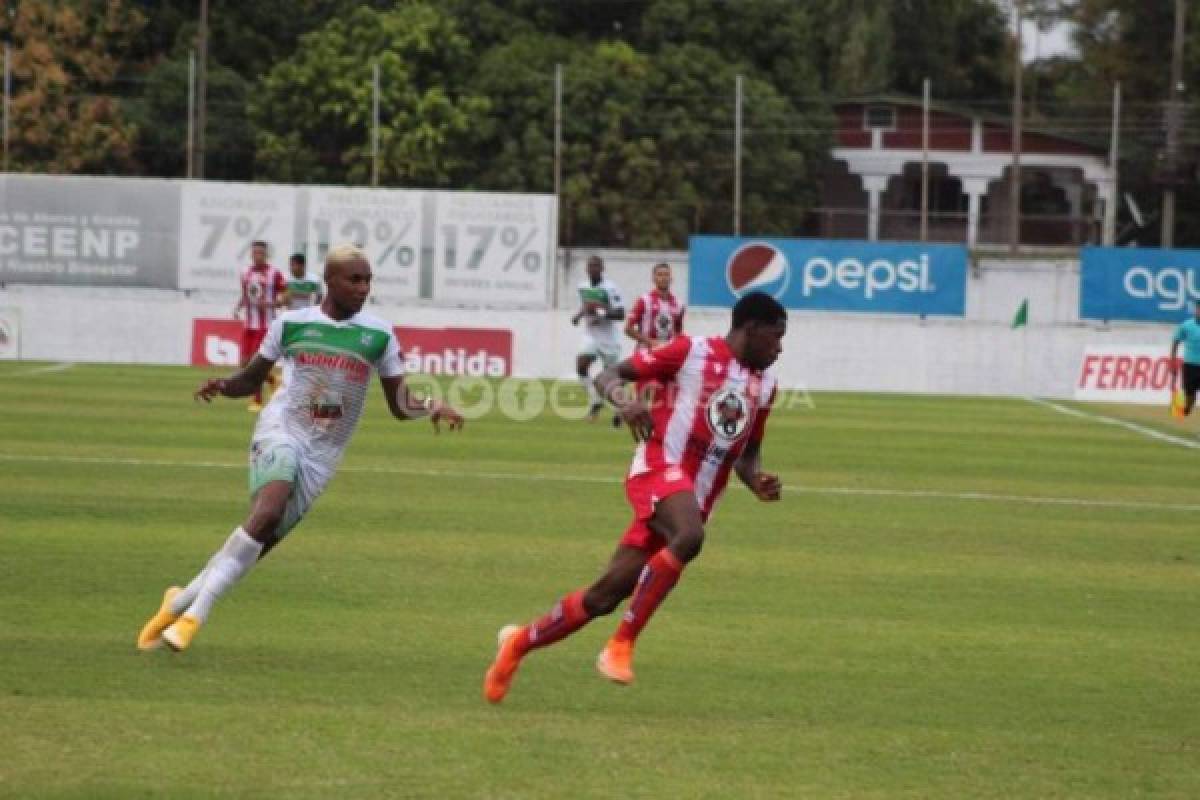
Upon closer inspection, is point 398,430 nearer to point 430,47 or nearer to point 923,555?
point 923,555

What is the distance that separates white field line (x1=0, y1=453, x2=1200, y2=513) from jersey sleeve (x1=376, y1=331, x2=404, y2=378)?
9.54m

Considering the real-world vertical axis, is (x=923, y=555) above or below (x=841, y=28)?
below

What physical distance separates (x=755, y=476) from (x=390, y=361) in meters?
2.08

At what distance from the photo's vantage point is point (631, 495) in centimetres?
1030

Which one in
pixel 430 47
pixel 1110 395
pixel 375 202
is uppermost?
pixel 430 47

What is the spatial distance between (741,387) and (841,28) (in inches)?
2983

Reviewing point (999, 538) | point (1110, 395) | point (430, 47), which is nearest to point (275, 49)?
point (430, 47)

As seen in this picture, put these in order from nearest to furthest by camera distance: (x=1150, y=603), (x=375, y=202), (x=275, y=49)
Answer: (x=1150, y=603) → (x=375, y=202) → (x=275, y=49)

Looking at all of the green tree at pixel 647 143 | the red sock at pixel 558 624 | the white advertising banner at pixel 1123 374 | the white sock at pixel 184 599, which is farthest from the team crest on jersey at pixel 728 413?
the green tree at pixel 647 143

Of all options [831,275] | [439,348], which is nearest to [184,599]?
[439,348]

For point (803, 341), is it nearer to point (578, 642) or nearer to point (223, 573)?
point (578, 642)

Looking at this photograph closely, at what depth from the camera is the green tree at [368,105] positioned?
65250 mm

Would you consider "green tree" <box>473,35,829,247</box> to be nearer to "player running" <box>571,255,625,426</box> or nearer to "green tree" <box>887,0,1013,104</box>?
"green tree" <box>887,0,1013,104</box>

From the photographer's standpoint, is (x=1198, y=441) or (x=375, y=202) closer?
(x=1198, y=441)
